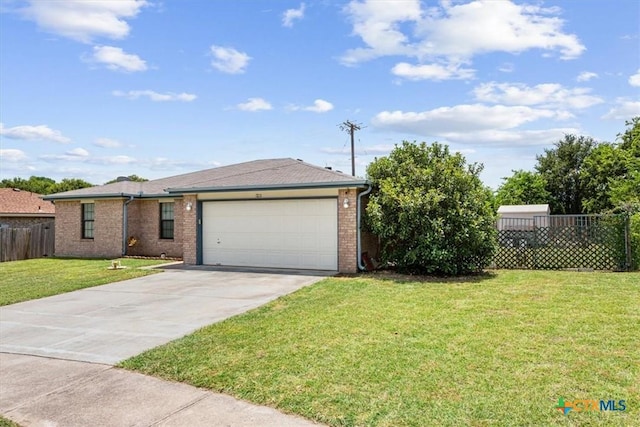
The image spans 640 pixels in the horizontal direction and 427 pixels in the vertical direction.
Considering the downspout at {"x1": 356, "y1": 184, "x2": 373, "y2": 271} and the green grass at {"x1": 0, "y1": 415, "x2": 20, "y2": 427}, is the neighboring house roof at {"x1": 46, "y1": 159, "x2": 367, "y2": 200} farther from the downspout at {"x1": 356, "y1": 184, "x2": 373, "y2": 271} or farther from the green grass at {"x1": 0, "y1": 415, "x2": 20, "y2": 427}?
the green grass at {"x1": 0, "y1": 415, "x2": 20, "y2": 427}

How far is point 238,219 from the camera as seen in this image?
46.0ft

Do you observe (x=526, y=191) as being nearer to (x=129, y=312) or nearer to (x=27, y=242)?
(x=27, y=242)

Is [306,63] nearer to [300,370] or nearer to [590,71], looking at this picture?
[590,71]

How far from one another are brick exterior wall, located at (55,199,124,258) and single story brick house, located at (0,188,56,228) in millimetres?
5825

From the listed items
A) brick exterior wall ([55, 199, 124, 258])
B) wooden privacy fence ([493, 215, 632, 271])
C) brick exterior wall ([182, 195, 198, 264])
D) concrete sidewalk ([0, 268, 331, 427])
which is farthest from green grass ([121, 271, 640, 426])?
brick exterior wall ([55, 199, 124, 258])

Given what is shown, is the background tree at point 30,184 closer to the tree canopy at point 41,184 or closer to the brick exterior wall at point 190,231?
the tree canopy at point 41,184

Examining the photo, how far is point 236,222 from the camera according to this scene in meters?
14.1

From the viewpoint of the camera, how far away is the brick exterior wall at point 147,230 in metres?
17.4

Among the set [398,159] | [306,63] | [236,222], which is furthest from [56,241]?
[398,159]

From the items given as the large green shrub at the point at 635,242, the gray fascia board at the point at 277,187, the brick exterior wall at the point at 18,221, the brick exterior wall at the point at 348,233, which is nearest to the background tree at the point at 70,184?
the brick exterior wall at the point at 18,221

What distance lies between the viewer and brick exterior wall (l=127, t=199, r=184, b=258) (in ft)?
57.0

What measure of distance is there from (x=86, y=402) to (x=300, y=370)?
81.3 inches

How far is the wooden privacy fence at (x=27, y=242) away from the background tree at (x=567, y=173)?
3698cm

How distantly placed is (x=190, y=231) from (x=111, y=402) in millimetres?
10803
